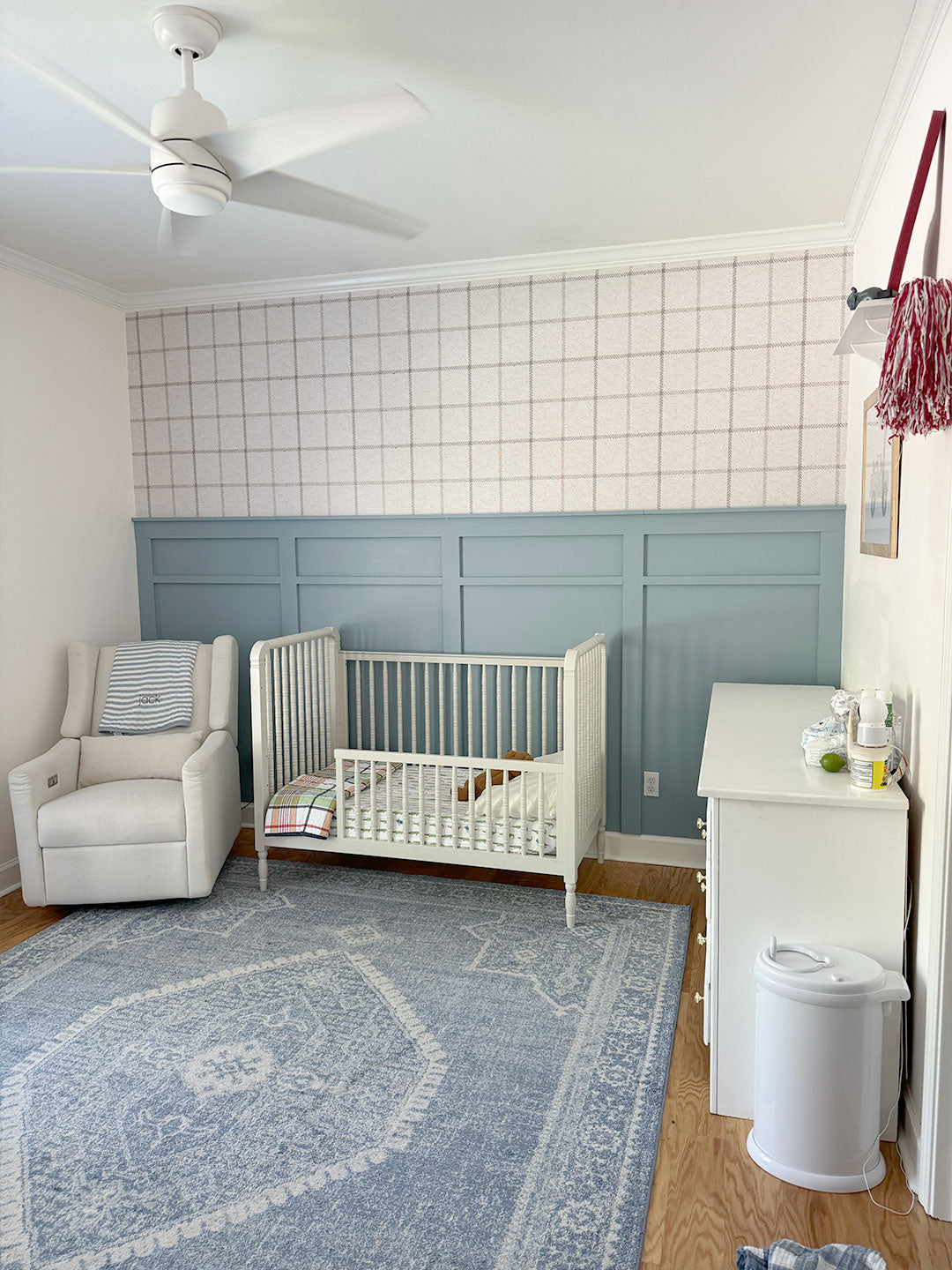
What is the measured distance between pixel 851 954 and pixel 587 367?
93.6 inches

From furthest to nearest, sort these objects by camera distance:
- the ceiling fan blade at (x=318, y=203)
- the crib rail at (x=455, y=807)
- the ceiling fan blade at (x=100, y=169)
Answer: the crib rail at (x=455, y=807) → the ceiling fan blade at (x=318, y=203) → the ceiling fan blade at (x=100, y=169)

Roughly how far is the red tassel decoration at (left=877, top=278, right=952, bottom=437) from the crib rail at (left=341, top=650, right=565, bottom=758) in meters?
1.95

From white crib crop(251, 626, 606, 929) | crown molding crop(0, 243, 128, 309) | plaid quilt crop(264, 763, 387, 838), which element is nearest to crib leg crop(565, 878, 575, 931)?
white crib crop(251, 626, 606, 929)

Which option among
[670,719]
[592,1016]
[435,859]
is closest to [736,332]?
[670,719]

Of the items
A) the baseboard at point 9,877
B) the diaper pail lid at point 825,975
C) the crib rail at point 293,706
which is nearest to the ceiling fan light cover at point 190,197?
the crib rail at point 293,706

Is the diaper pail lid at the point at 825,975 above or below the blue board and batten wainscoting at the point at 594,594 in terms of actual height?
below

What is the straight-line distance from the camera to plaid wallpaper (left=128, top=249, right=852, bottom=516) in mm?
3217

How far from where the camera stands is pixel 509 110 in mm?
2201

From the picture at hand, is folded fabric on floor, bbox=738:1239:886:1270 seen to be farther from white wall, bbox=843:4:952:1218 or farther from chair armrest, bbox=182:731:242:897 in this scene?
chair armrest, bbox=182:731:242:897

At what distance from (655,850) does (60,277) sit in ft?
11.0

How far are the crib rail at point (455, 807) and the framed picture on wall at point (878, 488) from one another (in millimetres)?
1190

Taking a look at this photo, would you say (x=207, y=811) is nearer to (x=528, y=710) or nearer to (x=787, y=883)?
(x=528, y=710)

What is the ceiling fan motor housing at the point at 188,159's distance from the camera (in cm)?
179

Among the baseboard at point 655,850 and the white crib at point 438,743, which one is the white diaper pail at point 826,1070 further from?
the baseboard at point 655,850
